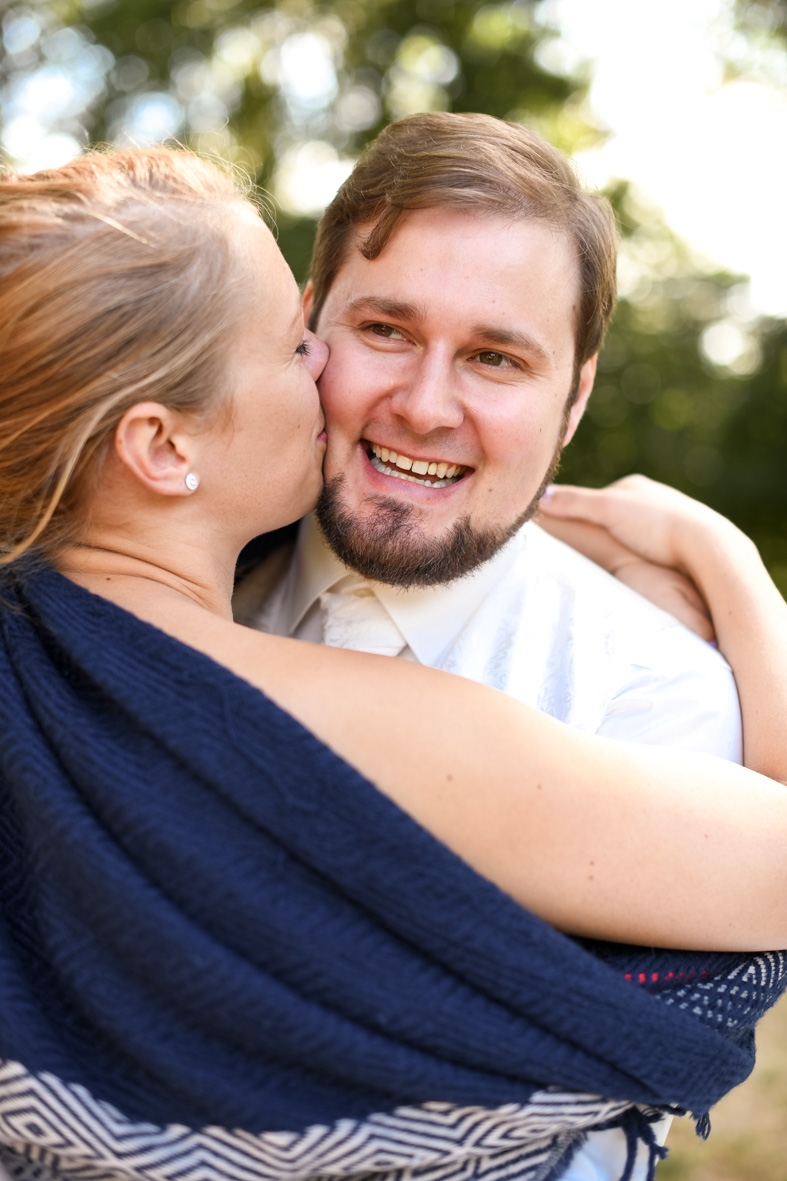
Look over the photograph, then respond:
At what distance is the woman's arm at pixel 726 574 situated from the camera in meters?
2.04

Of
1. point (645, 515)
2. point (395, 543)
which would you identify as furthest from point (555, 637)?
point (645, 515)

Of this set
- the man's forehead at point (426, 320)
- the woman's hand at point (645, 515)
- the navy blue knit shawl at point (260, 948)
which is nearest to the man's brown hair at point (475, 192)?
the man's forehead at point (426, 320)

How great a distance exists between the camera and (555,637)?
7.52ft

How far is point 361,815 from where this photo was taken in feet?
4.58

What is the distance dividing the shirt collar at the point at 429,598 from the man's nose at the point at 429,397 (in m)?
0.38

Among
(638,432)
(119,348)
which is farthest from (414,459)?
(638,432)

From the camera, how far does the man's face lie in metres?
2.16

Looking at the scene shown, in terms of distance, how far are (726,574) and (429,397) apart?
823 millimetres

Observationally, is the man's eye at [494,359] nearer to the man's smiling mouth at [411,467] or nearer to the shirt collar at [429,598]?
the man's smiling mouth at [411,467]

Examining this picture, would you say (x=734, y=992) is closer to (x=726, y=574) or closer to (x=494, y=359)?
(x=726, y=574)

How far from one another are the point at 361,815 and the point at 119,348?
86 centimetres

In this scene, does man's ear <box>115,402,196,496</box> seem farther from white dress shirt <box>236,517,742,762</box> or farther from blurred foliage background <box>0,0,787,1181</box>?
blurred foliage background <box>0,0,787,1181</box>

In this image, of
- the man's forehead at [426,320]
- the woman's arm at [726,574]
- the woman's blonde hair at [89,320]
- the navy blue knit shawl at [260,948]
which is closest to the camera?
the navy blue knit shawl at [260,948]

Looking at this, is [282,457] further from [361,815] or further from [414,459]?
[361,815]
